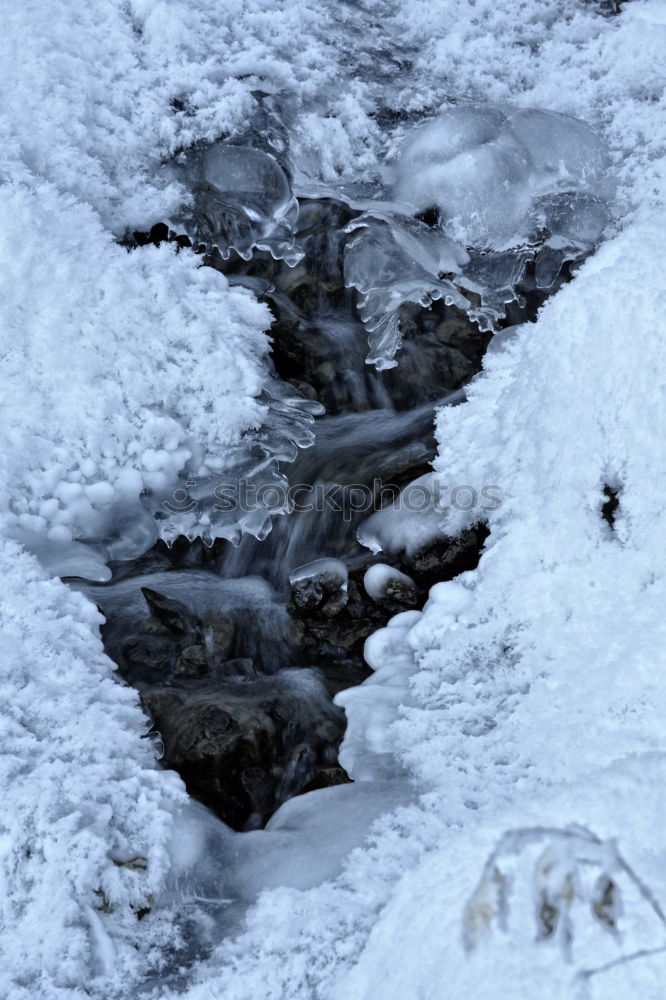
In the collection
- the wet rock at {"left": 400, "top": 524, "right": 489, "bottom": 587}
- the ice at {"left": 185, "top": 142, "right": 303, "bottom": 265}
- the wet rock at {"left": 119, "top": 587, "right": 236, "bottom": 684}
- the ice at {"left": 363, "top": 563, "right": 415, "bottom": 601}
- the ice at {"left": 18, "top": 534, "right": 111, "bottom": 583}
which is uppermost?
the ice at {"left": 185, "top": 142, "right": 303, "bottom": 265}

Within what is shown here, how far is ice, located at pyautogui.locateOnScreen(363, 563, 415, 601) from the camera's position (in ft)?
9.20

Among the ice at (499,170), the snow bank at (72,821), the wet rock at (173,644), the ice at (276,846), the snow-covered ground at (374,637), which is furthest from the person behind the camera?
the ice at (499,170)

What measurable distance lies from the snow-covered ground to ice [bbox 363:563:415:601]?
0.82ft

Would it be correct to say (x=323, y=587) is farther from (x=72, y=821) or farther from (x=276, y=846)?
(x=72, y=821)

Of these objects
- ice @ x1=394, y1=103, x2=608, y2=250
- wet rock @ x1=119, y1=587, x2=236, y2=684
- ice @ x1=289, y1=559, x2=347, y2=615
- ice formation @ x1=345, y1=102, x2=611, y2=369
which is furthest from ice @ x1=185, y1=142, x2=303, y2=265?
wet rock @ x1=119, y1=587, x2=236, y2=684

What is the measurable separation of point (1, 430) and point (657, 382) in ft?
6.64

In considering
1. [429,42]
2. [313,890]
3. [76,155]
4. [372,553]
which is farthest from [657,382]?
[429,42]

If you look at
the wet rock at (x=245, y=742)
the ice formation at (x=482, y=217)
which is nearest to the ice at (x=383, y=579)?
the wet rock at (x=245, y=742)

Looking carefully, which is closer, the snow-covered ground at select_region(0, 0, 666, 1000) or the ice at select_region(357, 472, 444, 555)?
the snow-covered ground at select_region(0, 0, 666, 1000)

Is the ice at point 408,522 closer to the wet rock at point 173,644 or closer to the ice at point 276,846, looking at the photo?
the wet rock at point 173,644

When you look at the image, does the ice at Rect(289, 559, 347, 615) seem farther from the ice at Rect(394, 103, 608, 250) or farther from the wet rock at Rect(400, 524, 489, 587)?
the ice at Rect(394, 103, 608, 250)

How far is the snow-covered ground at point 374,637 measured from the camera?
57.9 inches

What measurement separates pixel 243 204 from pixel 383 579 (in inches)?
82.6

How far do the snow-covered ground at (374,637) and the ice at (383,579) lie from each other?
249mm
